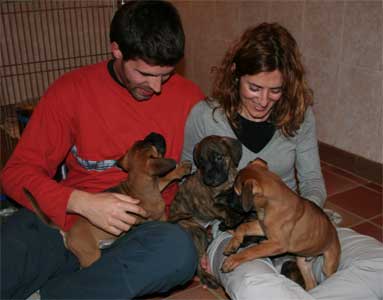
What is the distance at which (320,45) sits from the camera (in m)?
4.30

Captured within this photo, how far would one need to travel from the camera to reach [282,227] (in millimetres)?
2207

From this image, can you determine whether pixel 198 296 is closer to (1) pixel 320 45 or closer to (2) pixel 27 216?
(2) pixel 27 216

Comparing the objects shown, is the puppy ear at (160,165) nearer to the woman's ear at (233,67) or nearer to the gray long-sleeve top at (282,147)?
the gray long-sleeve top at (282,147)

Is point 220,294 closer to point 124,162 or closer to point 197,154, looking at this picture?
point 197,154

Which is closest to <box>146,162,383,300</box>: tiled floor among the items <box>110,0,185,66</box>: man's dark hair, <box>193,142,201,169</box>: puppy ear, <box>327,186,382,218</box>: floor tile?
<box>327,186,382,218</box>: floor tile

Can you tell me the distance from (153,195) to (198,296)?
0.72m

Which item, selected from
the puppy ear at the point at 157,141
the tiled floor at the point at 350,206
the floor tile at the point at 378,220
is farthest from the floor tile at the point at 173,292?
the floor tile at the point at 378,220

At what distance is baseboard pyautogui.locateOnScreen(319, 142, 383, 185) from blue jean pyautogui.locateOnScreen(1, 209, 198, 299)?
262cm

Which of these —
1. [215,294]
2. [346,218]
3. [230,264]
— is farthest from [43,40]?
[230,264]

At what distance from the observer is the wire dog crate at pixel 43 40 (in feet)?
19.9

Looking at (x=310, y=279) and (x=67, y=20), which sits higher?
(x=67, y=20)

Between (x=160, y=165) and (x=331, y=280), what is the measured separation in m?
0.98

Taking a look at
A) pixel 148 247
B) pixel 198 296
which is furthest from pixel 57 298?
pixel 198 296

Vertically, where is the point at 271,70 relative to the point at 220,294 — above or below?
above
